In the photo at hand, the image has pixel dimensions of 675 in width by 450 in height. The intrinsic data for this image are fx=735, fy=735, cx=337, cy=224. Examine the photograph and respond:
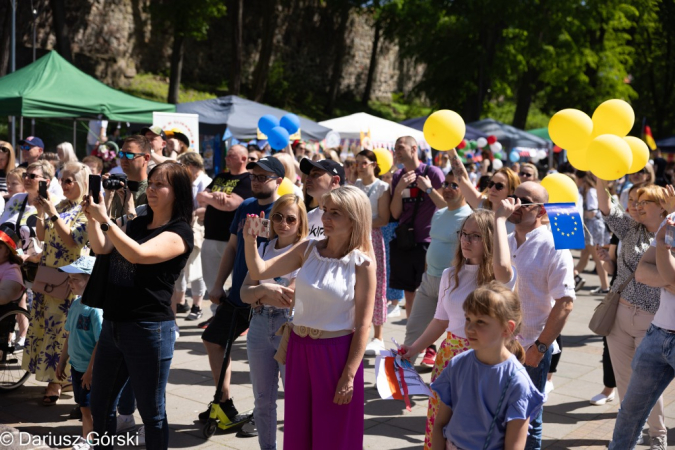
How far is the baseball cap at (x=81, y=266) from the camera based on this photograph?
189 inches

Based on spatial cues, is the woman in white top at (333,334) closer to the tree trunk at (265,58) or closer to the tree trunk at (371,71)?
the tree trunk at (265,58)

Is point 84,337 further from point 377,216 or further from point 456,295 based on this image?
point 377,216

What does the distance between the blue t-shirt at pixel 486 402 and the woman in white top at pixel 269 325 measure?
1.39 m

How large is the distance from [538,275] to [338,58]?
1400 inches

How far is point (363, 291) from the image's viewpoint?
3.57 metres

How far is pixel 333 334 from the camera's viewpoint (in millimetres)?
3562

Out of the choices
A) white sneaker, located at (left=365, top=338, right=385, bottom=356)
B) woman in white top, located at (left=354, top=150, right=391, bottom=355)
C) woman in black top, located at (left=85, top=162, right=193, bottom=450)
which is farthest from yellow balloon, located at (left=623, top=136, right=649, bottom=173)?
white sneaker, located at (left=365, top=338, right=385, bottom=356)

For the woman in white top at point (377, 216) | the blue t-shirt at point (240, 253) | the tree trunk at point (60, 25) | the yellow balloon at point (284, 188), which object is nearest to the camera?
the blue t-shirt at point (240, 253)

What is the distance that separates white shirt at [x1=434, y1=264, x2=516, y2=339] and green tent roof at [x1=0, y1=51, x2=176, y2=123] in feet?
30.0

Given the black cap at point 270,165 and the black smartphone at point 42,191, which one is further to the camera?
the black cap at point 270,165

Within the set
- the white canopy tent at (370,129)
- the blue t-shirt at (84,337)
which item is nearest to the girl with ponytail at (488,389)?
the blue t-shirt at (84,337)

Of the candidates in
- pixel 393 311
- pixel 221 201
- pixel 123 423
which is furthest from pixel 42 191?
pixel 393 311

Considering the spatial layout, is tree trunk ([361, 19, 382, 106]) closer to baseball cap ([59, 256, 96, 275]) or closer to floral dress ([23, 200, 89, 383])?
floral dress ([23, 200, 89, 383])

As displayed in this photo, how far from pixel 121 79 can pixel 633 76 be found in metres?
26.4
